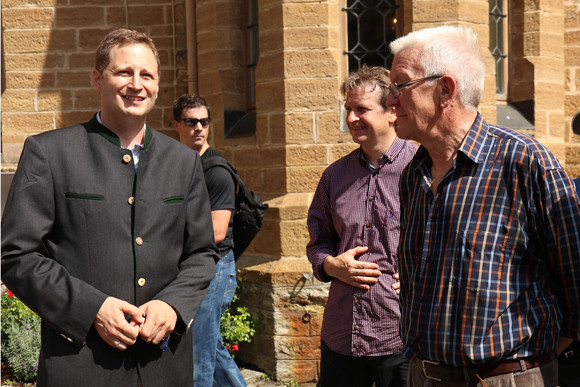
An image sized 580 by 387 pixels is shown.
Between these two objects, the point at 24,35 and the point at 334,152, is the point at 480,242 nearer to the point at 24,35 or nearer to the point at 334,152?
the point at 334,152

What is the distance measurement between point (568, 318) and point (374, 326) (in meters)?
1.15

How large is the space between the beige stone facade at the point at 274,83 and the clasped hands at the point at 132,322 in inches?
136

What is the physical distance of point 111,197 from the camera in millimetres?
2369

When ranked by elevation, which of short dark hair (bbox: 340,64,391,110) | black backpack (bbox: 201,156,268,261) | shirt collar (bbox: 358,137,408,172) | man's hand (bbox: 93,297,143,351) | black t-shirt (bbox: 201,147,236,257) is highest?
short dark hair (bbox: 340,64,391,110)

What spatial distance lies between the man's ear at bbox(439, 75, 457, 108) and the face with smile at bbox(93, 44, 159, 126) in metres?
1.10

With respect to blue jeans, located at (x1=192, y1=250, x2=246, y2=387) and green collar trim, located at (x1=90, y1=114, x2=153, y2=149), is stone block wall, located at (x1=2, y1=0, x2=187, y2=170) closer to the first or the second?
blue jeans, located at (x1=192, y1=250, x2=246, y2=387)

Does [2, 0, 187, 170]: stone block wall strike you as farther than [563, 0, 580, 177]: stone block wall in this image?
Yes

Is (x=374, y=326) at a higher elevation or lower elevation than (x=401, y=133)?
lower

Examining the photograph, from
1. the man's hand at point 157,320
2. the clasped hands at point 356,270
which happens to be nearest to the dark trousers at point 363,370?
the clasped hands at point 356,270

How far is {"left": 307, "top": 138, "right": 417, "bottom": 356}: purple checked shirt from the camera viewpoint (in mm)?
3061

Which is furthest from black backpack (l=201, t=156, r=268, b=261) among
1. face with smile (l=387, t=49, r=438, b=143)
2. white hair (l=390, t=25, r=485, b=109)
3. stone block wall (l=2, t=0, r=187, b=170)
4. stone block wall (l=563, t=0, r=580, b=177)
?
stone block wall (l=563, t=0, r=580, b=177)

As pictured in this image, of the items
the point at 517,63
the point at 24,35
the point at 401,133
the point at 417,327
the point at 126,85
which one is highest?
the point at 24,35

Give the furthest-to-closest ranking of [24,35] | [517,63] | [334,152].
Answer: [24,35] < [517,63] < [334,152]

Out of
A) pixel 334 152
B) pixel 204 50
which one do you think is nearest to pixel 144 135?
pixel 334 152
